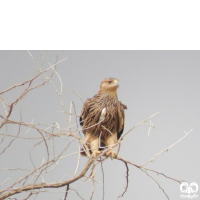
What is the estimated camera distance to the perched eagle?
227cm

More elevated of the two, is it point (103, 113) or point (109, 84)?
point (109, 84)

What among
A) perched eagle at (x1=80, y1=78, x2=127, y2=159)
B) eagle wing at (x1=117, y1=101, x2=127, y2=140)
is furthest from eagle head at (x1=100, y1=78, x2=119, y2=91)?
eagle wing at (x1=117, y1=101, x2=127, y2=140)

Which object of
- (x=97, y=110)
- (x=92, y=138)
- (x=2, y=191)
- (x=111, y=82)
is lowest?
(x=2, y=191)

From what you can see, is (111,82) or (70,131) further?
(111,82)

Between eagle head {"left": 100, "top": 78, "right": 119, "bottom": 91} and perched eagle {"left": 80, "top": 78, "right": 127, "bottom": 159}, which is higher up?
eagle head {"left": 100, "top": 78, "right": 119, "bottom": 91}

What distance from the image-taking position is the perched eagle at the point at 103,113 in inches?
89.3

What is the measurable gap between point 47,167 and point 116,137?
88 cm

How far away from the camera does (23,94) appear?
1.51 m

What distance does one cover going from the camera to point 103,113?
2.26m

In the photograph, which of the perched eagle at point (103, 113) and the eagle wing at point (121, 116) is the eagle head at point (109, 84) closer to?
the perched eagle at point (103, 113)

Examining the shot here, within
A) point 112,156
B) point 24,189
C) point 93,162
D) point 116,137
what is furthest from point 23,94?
point 116,137

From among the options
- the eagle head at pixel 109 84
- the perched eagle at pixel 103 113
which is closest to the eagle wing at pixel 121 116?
the perched eagle at pixel 103 113

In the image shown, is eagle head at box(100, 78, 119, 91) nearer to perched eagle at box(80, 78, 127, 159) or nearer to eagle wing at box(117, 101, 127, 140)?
perched eagle at box(80, 78, 127, 159)

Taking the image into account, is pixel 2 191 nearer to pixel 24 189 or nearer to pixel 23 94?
pixel 24 189
